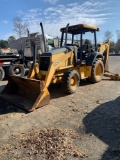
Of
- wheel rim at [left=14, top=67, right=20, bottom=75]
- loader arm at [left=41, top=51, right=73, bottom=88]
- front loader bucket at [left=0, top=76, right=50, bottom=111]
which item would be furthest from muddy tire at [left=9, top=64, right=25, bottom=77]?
loader arm at [left=41, top=51, right=73, bottom=88]

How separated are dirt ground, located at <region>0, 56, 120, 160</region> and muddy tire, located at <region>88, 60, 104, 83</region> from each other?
1.27 meters

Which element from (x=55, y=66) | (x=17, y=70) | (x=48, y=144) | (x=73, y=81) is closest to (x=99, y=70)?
(x=73, y=81)

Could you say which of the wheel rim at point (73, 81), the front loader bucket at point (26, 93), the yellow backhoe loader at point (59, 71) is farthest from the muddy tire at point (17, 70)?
the wheel rim at point (73, 81)

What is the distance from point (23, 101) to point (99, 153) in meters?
3.31

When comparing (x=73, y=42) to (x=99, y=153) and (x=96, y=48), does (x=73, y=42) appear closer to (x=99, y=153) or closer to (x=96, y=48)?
(x=96, y=48)

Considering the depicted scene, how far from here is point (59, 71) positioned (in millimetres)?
7148

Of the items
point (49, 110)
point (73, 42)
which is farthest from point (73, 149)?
point (73, 42)

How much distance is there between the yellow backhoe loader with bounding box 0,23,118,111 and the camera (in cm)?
596

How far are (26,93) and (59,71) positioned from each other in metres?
1.47

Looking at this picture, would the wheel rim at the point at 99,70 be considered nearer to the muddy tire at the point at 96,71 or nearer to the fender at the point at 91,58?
the muddy tire at the point at 96,71

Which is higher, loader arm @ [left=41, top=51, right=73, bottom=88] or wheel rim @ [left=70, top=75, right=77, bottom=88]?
loader arm @ [left=41, top=51, right=73, bottom=88]

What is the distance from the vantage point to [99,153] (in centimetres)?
345

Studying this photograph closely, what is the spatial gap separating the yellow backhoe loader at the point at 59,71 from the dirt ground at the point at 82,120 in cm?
38

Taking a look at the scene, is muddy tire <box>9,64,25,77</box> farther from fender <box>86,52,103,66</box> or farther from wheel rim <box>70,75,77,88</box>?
wheel rim <box>70,75,77,88</box>
